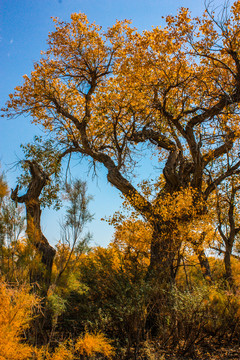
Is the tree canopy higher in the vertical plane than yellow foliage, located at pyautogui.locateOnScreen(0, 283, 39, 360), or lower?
higher

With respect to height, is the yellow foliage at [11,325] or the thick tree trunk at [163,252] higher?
the thick tree trunk at [163,252]

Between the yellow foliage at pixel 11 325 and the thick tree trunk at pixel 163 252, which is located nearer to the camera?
the yellow foliage at pixel 11 325

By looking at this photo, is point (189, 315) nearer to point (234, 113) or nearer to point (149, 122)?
point (234, 113)

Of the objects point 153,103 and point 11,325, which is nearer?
point 11,325

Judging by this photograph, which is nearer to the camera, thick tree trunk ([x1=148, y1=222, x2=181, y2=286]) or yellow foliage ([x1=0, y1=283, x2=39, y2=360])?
yellow foliage ([x1=0, y1=283, x2=39, y2=360])

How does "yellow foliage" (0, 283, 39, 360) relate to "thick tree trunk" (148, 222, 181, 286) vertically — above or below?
below

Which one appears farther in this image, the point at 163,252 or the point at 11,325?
the point at 163,252

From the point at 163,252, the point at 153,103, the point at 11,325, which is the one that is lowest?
the point at 11,325

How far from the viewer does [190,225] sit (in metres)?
5.94

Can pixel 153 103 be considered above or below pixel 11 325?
above

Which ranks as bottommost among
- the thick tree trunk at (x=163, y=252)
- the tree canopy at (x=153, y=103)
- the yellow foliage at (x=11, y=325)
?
the yellow foliage at (x=11, y=325)

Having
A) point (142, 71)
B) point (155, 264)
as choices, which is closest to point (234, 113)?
point (142, 71)

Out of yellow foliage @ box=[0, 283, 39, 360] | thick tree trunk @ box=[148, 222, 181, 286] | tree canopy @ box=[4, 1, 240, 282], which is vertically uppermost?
tree canopy @ box=[4, 1, 240, 282]

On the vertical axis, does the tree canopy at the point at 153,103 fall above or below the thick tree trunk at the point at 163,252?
above
